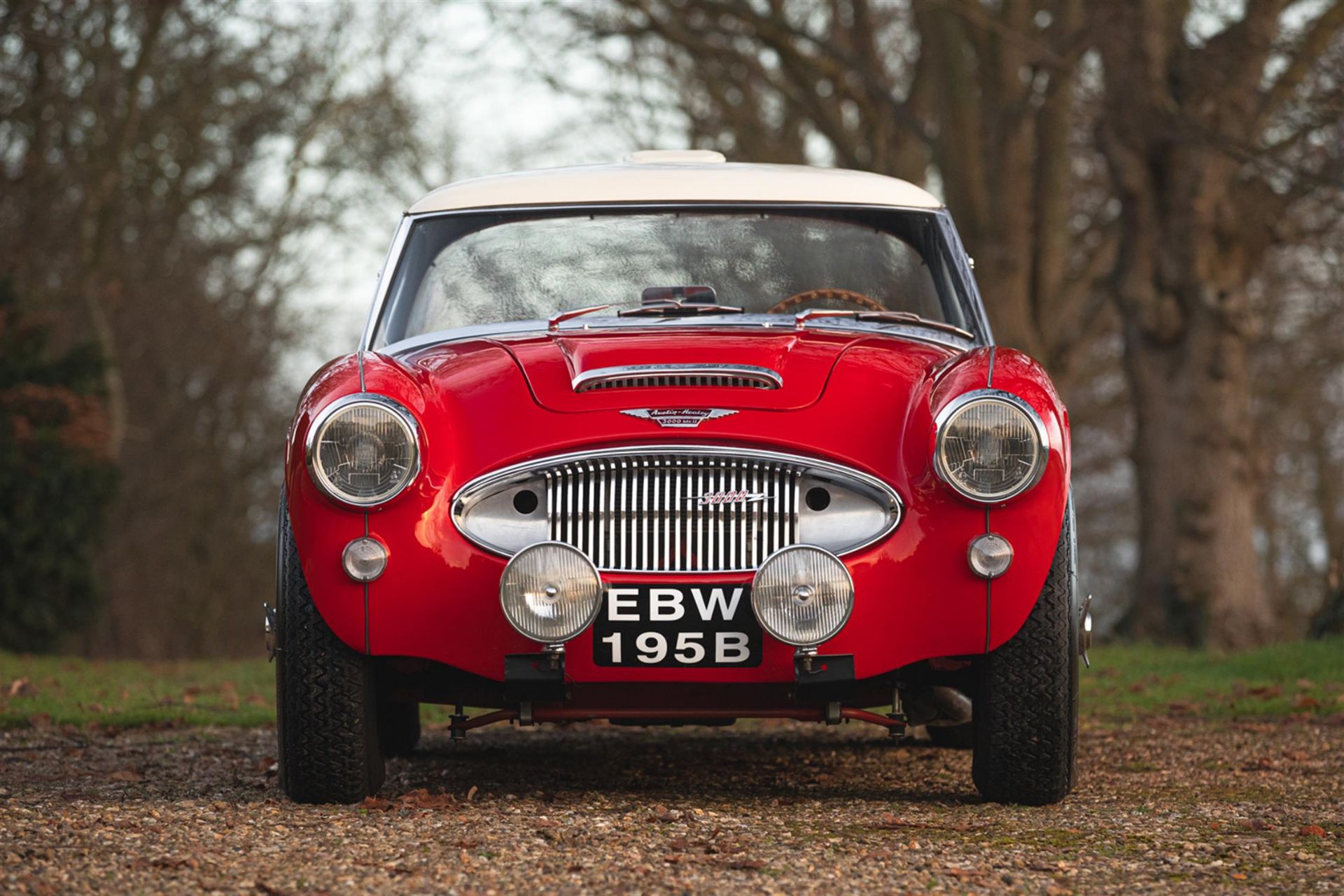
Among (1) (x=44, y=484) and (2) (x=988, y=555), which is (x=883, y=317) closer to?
(2) (x=988, y=555)

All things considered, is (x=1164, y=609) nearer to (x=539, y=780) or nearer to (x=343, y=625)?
(x=539, y=780)

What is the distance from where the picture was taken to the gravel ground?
3.44 m

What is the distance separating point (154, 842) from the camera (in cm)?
369

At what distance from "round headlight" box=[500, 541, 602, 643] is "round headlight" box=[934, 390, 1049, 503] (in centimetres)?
88

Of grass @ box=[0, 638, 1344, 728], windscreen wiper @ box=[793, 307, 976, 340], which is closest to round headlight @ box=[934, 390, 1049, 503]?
windscreen wiper @ box=[793, 307, 976, 340]

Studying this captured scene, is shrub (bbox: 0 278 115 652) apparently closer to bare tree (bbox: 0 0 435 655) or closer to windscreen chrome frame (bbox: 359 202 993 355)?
bare tree (bbox: 0 0 435 655)

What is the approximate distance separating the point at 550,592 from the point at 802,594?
0.57 m

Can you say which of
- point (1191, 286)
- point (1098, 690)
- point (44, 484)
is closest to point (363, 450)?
point (1098, 690)

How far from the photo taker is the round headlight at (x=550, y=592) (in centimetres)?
394

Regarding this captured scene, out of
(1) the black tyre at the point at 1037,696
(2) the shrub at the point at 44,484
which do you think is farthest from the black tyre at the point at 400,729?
(2) the shrub at the point at 44,484

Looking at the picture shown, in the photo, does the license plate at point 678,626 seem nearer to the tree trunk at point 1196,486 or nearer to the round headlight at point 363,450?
the round headlight at point 363,450

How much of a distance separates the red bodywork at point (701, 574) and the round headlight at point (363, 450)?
0.04 metres

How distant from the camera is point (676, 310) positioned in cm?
505

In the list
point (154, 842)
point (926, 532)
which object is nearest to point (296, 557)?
point (154, 842)
